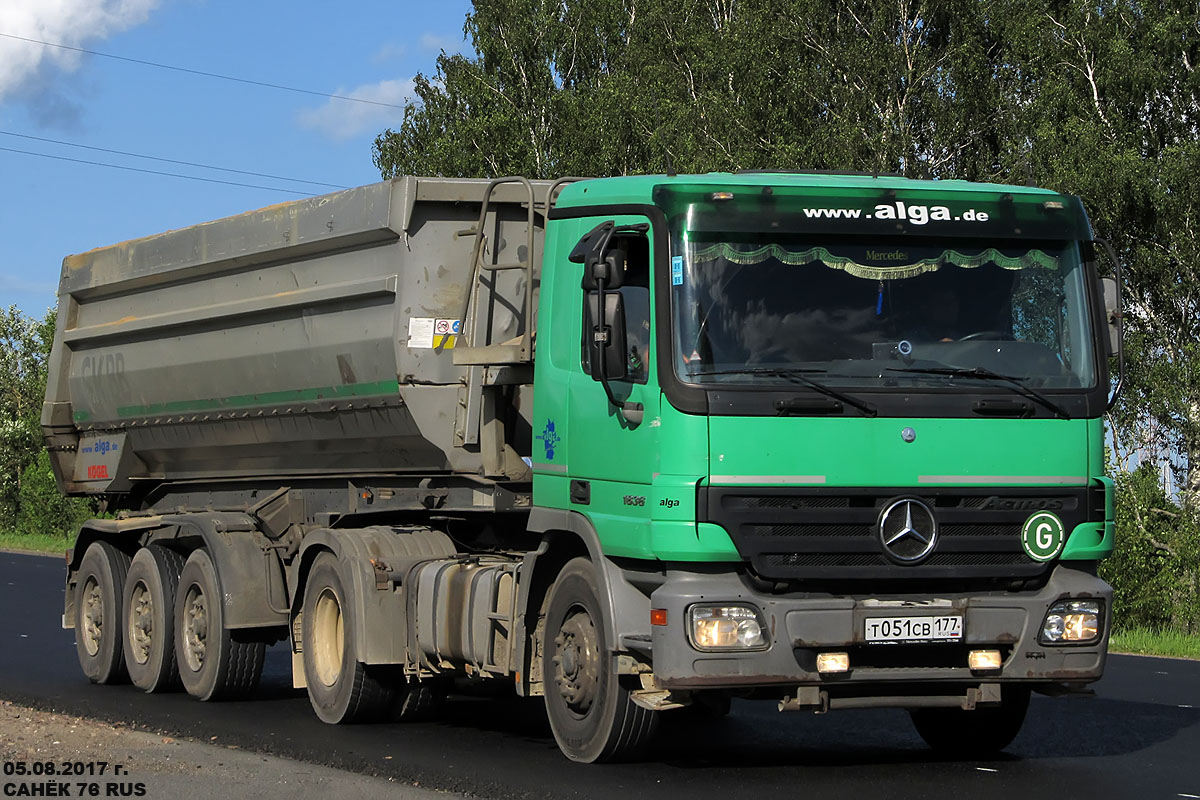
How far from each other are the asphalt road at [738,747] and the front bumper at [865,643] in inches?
21.9

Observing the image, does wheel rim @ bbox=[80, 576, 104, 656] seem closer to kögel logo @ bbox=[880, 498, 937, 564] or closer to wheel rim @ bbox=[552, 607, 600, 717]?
wheel rim @ bbox=[552, 607, 600, 717]

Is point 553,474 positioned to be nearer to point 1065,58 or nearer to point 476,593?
point 476,593

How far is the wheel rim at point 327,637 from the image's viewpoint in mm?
12117

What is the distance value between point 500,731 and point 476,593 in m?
1.18

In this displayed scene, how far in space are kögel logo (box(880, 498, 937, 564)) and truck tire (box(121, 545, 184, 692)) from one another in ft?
24.1

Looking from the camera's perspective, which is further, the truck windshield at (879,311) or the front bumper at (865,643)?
the truck windshield at (879,311)

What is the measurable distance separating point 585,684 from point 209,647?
4.95m

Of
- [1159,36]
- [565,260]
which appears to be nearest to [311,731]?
[565,260]

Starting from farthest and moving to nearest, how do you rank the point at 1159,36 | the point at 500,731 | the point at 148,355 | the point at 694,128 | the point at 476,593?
the point at 694,128 → the point at 1159,36 → the point at 148,355 → the point at 500,731 → the point at 476,593

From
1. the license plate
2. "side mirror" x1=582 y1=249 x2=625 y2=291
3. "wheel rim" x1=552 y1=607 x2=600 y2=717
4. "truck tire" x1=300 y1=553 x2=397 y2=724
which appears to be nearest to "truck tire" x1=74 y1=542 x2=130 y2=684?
"truck tire" x1=300 y1=553 x2=397 y2=724

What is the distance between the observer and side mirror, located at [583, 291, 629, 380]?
344 inches

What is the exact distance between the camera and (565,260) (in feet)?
32.2

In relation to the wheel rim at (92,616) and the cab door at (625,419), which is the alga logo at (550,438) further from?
the wheel rim at (92,616)

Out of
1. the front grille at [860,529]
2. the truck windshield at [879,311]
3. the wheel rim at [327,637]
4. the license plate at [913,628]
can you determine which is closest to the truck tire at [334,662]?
the wheel rim at [327,637]
